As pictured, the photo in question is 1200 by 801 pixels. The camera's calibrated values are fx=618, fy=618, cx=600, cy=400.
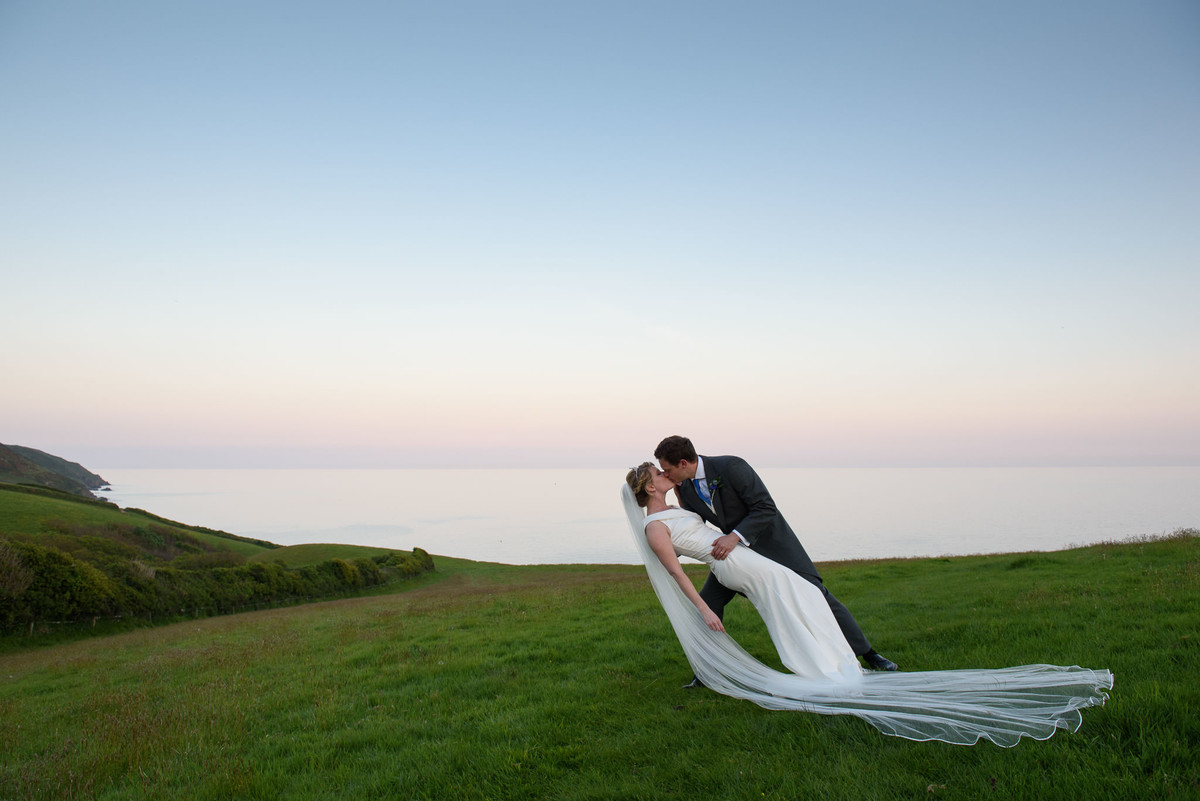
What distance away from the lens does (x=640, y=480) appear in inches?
297

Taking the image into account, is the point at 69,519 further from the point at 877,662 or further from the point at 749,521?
the point at 877,662

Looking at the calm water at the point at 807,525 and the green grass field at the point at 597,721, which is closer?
the green grass field at the point at 597,721

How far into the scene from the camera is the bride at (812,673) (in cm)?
478

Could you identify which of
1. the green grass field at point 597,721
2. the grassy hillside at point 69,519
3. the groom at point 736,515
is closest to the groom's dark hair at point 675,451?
the groom at point 736,515

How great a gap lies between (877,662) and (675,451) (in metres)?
3.28

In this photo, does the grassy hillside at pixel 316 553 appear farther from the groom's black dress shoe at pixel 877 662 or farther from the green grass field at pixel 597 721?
→ the groom's black dress shoe at pixel 877 662

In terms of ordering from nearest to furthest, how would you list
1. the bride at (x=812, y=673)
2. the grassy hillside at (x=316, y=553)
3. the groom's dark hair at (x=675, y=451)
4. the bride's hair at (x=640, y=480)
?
the bride at (x=812, y=673)
the groom's dark hair at (x=675, y=451)
the bride's hair at (x=640, y=480)
the grassy hillside at (x=316, y=553)

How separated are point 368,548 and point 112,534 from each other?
21066 millimetres

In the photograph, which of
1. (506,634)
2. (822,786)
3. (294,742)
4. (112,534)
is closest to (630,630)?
(506,634)

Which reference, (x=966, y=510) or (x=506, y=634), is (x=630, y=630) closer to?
(x=506, y=634)

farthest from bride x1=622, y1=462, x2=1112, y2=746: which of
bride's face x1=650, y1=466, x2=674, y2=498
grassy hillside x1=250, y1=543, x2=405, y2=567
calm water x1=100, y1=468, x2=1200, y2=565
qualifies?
grassy hillside x1=250, y1=543, x2=405, y2=567

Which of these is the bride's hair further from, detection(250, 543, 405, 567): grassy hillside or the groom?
detection(250, 543, 405, 567): grassy hillside

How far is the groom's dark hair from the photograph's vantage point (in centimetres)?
733

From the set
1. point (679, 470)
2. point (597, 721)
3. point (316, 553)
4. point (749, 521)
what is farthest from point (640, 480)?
point (316, 553)
